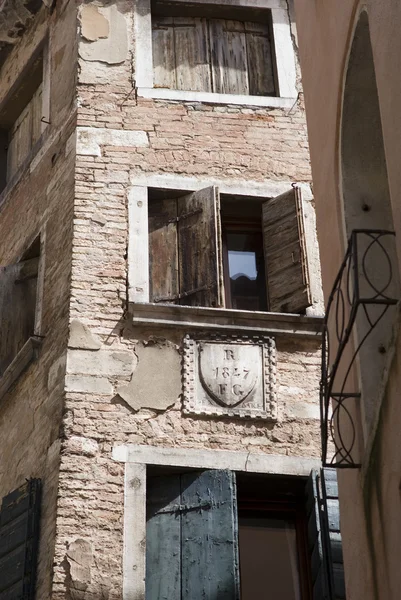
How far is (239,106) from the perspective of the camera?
12.0 metres

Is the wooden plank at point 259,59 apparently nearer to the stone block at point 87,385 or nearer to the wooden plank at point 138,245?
the wooden plank at point 138,245

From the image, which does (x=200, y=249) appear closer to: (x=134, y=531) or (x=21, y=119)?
(x=134, y=531)

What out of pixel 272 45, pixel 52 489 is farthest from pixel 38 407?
pixel 272 45

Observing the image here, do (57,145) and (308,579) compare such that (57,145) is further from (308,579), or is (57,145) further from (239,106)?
(308,579)

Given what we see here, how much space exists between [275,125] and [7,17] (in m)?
3.45

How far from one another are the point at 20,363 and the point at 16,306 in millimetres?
836

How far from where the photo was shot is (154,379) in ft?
33.6

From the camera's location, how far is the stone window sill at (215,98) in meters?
11.9

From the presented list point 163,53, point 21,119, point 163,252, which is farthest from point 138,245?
point 21,119

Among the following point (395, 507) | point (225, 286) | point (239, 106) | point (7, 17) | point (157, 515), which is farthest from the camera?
point (7, 17)

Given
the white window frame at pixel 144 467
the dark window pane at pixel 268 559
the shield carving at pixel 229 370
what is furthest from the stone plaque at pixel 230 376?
the dark window pane at pixel 268 559

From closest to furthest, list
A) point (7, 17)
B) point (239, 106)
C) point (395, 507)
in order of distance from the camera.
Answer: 1. point (395, 507)
2. point (239, 106)
3. point (7, 17)

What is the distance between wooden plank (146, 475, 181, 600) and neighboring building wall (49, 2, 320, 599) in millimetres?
272

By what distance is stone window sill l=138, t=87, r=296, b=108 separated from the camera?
11.9m
